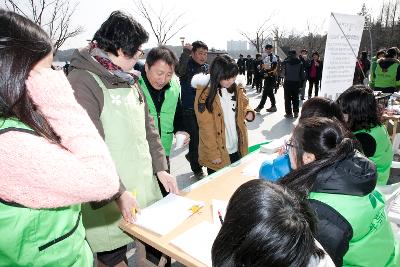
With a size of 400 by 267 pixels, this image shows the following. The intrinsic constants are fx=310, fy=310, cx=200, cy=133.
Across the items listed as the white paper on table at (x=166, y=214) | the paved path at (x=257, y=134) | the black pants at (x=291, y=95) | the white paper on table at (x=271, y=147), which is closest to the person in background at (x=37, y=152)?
the white paper on table at (x=166, y=214)

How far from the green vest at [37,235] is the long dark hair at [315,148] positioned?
2.44ft

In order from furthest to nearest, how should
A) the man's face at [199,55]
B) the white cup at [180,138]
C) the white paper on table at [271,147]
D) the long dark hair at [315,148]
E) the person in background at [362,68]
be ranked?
the person in background at [362,68] → the man's face at [199,55] → the white paper on table at [271,147] → the white cup at [180,138] → the long dark hair at [315,148]

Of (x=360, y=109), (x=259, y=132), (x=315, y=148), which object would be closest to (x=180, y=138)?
(x=315, y=148)

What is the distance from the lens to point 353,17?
11.9 feet

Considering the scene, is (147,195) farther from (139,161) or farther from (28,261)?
(28,261)

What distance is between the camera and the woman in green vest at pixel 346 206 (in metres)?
1.01

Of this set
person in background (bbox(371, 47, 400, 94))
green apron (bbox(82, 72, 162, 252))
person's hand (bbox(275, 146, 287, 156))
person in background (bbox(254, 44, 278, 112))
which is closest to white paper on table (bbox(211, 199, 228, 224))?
green apron (bbox(82, 72, 162, 252))

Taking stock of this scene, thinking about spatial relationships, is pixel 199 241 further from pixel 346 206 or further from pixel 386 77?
pixel 386 77

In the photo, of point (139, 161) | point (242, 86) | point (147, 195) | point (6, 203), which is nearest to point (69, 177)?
point (6, 203)

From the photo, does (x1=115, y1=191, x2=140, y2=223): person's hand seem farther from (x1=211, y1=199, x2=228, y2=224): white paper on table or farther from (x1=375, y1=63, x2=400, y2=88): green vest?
Answer: (x1=375, y1=63, x2=400, y2=88): green vest

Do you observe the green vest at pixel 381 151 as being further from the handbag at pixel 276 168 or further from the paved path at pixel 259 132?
the paved path at pixel 259 132

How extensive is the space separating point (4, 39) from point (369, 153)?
7.16 feet

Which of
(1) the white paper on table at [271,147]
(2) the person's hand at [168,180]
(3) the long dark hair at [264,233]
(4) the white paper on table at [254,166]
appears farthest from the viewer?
(1) the white paper on table at [271,147]

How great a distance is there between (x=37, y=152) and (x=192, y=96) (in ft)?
10.3
